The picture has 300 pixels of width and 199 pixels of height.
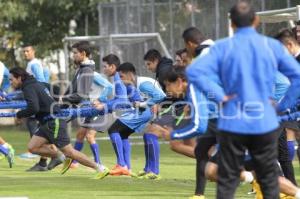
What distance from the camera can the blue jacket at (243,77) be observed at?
912 centimetres

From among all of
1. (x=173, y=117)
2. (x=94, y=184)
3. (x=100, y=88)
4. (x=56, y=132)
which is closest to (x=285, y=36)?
(x=173, y=117)

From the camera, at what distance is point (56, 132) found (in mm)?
15773

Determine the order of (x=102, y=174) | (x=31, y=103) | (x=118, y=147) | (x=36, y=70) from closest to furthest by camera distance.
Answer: (x=31, y=103), (x=102, y=174), (x=118, y=147), (x=36, y=70)

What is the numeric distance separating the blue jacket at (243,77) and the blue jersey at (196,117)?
1855 mm

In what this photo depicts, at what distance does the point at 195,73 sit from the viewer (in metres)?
9.27

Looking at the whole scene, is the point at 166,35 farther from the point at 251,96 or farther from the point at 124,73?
the point at 251,96

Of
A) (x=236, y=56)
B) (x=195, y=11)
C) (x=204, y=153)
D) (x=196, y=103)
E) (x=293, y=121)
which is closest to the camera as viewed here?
(x=236, y=56)

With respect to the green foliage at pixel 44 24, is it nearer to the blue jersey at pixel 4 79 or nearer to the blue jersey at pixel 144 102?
the blue jersey at pixel 4 79

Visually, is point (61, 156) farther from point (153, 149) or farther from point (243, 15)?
point (243, 15)

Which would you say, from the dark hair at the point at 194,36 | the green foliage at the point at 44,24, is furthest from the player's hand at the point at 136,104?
the green foliage at the point at 44,24

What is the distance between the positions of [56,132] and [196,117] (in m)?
4.91

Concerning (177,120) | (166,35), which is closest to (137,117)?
(177,120)

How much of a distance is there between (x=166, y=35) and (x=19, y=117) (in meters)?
17.3

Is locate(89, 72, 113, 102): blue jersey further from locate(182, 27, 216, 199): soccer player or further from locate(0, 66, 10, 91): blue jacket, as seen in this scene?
locate(182, 27, 216, 199): soccer player
